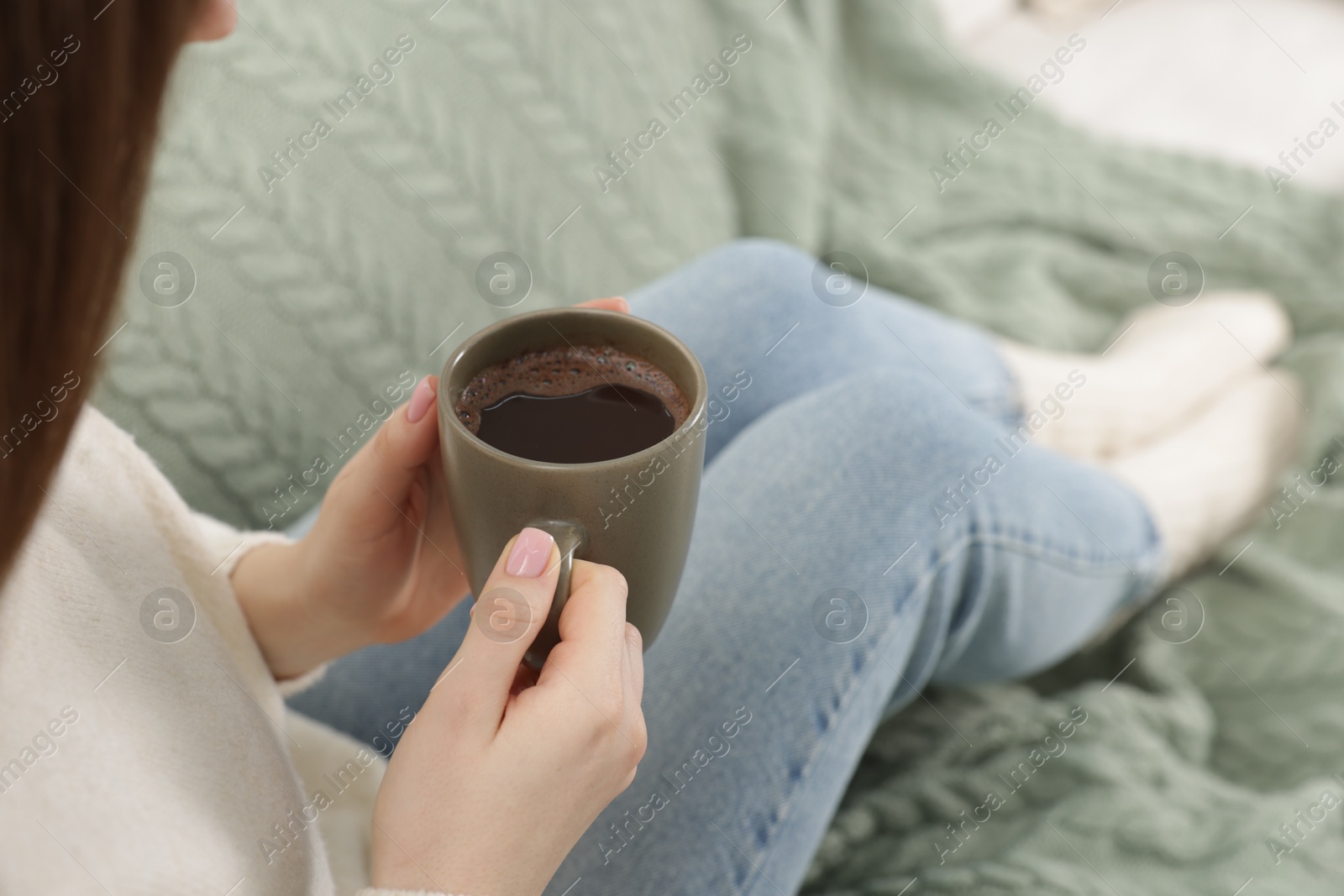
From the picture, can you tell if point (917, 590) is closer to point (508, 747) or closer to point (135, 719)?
point (508, 747)

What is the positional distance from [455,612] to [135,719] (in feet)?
0.86

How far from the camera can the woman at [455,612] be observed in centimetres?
35

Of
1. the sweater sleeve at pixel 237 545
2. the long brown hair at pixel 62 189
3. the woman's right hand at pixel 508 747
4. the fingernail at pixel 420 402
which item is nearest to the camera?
the long brown hair at pixel 62 189

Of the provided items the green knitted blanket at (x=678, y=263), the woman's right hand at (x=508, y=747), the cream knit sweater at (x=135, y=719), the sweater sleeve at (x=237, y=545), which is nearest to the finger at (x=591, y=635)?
the woman's right hand at (x=508, y=747)

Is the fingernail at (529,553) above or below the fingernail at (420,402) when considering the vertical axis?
below

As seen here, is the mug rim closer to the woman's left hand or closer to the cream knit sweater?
the woman's left hand

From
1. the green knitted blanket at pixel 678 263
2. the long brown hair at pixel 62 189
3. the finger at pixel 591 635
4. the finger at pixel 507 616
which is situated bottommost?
the green knitted blanket at pixel 678 263

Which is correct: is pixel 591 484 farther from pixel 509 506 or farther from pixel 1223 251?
pixel 1223 251

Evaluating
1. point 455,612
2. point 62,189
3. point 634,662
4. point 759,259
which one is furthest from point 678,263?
point 62,189

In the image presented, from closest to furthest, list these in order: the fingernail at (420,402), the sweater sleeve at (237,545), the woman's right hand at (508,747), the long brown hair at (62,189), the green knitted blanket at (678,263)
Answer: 1. the long brown hair at (62,189)
2. the woman's right hand at (508,747)
3. the fingernail at (420,402)
4. the sweater sleeve at (237,545)
5. the green knitted blanket at (678,263)

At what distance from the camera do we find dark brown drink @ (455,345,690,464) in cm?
52

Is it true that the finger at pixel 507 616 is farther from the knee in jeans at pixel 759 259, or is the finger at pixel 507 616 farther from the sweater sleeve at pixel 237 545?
the knee in jeans at pixel 759 259

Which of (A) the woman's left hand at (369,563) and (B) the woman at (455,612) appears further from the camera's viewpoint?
(A) the woman's left hand at (369,563)

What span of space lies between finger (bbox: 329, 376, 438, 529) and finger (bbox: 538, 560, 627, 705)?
14cm
